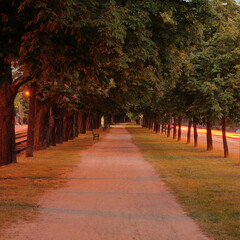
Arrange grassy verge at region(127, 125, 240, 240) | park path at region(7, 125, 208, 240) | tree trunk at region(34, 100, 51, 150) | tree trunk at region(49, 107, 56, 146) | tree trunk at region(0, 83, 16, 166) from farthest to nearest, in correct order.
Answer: tree trunk at region(49, 107, 56, 146) < tree trunk at region(34, 100, 51, 150) < tree trunk at region(0, 83, 16, 166) < grassy verge at region(127, 125, 240, 240) < park path at region(7, 125, 208, 240)

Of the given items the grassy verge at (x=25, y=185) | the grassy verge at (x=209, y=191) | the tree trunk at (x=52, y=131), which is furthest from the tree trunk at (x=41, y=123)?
the grassy verge at (x=209, y=191)

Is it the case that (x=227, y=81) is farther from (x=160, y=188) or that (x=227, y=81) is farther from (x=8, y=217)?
(x=8, y=217)

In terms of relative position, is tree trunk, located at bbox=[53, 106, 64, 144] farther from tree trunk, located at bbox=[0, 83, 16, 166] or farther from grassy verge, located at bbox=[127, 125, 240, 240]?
tree trunk, located at bbox=[0, 83, 16, 166]

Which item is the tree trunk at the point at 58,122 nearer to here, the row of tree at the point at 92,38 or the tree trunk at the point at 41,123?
the tree trunk at the point at 41,123

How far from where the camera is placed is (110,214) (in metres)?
11.0

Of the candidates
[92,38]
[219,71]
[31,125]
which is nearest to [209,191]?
[92,38]

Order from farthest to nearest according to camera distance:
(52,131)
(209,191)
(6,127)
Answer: (52,131)
(6,127)
(209,191)

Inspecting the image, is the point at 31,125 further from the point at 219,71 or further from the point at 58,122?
the point at 58,122

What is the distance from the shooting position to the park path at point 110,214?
29.2ft

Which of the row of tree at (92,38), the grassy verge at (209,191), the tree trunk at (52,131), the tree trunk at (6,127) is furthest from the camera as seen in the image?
the tree trunk at (52,131)

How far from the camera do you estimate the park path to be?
891 cm

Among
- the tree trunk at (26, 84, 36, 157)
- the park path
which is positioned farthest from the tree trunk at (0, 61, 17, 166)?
the park path

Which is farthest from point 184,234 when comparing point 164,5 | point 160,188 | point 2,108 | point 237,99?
point 237,99

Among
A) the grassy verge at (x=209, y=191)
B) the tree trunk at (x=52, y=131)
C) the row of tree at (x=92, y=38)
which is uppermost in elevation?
the row of tree at (x=92, y=38)
